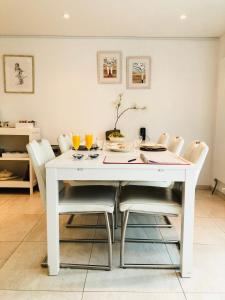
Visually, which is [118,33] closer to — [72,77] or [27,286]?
[72,77]

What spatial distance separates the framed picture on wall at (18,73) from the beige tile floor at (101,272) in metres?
2.02

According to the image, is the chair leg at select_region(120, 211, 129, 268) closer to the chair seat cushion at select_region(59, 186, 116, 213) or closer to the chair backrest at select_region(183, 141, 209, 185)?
the chair seat cushion at select_region(59, 186, 116, 213)

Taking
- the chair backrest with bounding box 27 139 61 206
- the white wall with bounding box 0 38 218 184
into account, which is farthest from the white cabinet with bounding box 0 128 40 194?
the chair backrest with bounding box 27 139 61 206

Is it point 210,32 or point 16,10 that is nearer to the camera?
point 16,10

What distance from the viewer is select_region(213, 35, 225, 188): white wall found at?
3574mm

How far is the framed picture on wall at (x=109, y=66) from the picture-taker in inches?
150

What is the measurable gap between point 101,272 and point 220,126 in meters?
2.79


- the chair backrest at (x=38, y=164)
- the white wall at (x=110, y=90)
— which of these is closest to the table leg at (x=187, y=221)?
the chair backrest at (x=38, y=164)

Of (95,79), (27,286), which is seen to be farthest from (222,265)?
(95,79)

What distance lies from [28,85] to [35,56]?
0.44 m

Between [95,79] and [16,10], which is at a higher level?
[16,10]

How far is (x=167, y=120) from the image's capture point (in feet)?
12.9

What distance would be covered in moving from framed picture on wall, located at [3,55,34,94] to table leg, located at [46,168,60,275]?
2.66 m

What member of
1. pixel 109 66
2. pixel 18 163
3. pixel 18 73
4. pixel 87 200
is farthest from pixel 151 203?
pixel 18 73
